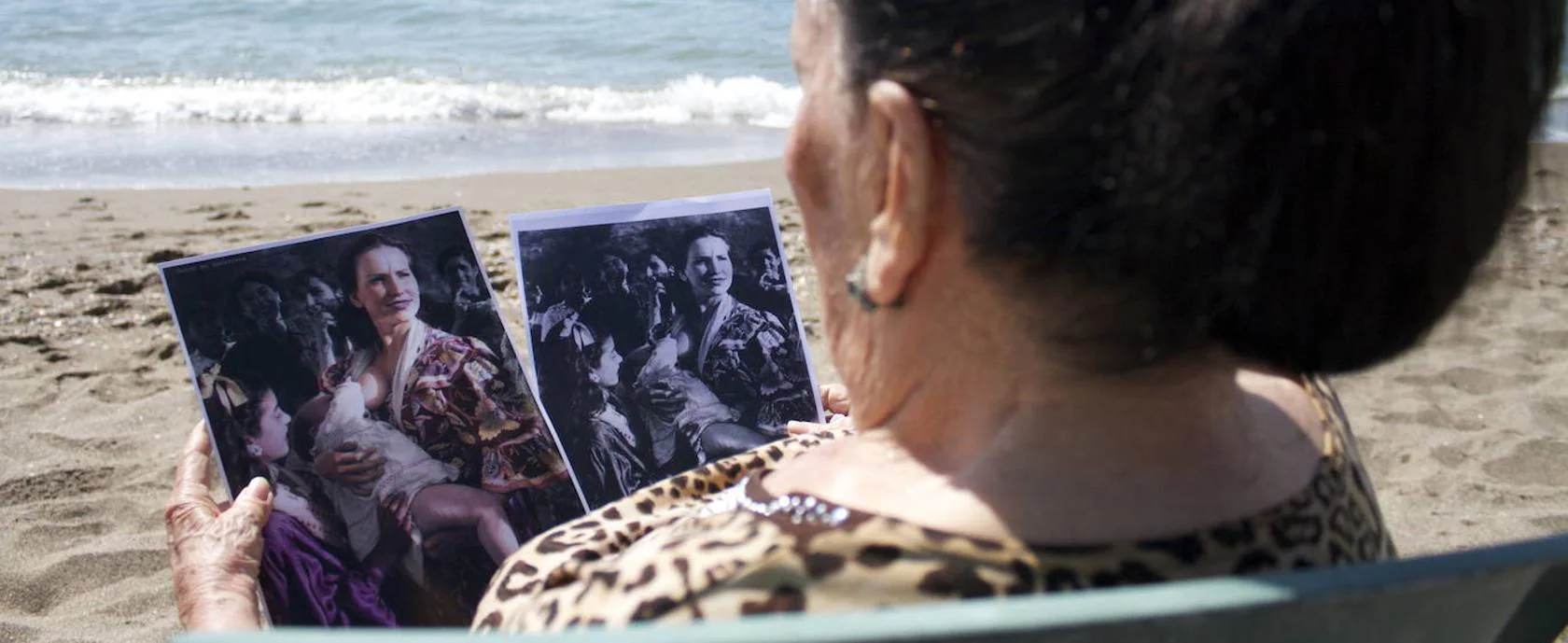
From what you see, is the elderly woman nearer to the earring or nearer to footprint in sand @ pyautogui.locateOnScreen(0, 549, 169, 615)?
the earring

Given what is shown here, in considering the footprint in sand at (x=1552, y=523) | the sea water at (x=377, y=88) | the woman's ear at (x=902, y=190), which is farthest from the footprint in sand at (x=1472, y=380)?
the sea water at (x=377, y=88)

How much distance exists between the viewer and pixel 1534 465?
2973mm

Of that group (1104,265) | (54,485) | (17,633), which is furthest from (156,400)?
(1104,265)

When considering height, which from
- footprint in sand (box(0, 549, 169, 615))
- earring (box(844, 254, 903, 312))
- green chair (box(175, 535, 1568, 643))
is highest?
earring (box(844, 254, 903, 312))

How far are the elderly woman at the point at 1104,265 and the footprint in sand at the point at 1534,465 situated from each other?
2.26 metres

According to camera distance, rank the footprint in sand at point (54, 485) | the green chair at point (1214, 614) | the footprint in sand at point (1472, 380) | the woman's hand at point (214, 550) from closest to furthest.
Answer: the green chair at point (1214, 614) → the woman's hand at point (214, 550) → the footprint in sand at point (54, 485) → the footprint in sand at point (1472, 380)

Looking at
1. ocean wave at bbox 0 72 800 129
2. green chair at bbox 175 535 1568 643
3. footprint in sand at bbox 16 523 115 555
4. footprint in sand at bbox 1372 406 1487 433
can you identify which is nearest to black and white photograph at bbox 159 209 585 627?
green chair at bbox 175 535 1568 643

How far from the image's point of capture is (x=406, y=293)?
157 centimetres

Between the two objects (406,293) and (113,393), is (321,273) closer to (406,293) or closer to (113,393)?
(406,293)

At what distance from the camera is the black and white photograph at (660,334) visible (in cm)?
166

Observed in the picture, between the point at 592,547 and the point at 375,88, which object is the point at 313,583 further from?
the point at 375,88

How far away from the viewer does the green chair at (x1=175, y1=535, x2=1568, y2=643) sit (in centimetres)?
60

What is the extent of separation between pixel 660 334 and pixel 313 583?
0.52 m

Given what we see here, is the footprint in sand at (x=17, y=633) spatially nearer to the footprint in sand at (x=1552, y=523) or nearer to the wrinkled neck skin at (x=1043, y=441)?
the wrinkled neck skin at (x=1043, y=441)
